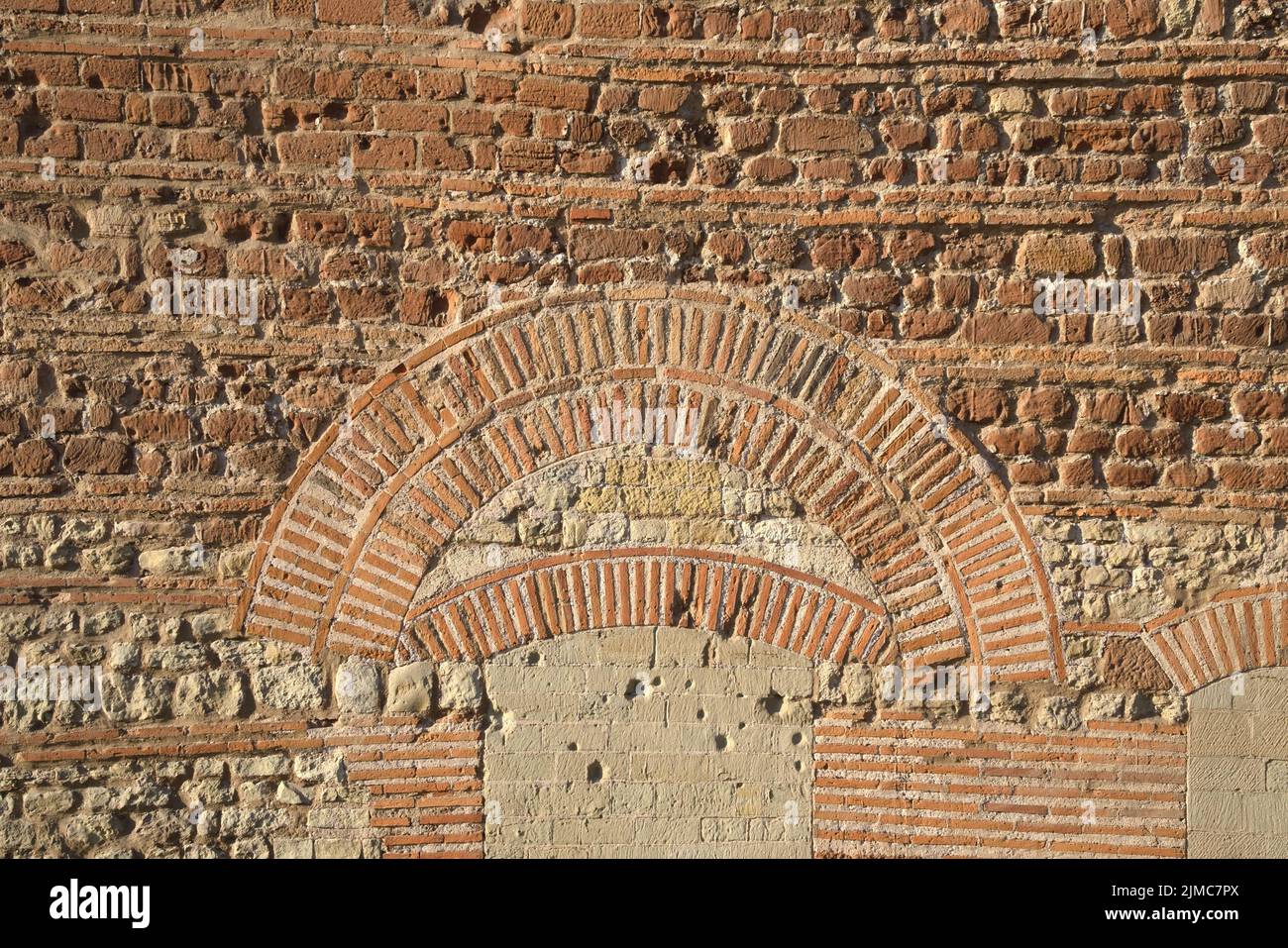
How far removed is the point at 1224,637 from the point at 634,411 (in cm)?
235

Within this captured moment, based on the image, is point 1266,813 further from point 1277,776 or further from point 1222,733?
point 1222,733

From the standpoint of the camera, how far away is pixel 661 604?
4613mm

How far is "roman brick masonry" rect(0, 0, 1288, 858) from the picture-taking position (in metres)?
4.56

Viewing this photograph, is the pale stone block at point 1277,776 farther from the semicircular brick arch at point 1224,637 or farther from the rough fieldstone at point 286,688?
the rough fieldstone at point 286,688

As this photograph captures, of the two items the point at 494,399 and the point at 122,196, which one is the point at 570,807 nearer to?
the point at 494,399

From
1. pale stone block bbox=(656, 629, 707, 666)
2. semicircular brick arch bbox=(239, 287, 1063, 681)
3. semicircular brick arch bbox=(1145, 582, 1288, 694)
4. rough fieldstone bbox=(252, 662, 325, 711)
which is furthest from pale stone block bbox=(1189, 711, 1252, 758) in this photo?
rough fieldstone bbox=(252, 662, 325, 711)

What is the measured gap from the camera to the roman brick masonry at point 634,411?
180 inches

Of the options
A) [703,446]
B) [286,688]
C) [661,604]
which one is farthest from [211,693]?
[703,446]

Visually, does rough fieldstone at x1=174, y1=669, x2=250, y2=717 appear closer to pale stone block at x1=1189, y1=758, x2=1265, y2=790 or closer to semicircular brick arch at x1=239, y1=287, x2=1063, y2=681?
semicircular brick arch at x1=239, y1=287, x2=1063, y2=681

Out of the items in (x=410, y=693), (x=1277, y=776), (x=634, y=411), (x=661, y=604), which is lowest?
(x=1277, y=776)

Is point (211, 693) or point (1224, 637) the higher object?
point (1224, 637)

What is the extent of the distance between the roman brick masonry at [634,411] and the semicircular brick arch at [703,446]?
0.02m

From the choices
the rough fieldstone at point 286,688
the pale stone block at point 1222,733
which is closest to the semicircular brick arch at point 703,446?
the rough fieldstone at point 286,688

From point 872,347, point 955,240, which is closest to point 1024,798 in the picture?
point 872,347
